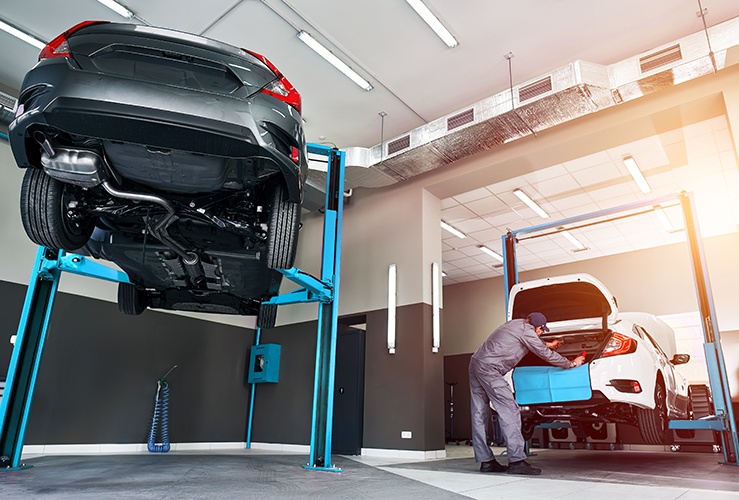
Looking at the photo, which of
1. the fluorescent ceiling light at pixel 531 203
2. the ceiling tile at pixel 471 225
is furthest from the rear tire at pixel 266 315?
the ceiling tile at pixel 471 225

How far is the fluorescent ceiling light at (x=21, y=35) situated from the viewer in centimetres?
592

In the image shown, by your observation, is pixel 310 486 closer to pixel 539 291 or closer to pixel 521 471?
pixel 521 471

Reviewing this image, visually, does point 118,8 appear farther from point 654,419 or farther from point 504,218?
point 504,218

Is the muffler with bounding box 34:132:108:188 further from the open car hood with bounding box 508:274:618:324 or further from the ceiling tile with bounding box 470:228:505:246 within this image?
the ceiling tile with bounding box 470:228:505:246

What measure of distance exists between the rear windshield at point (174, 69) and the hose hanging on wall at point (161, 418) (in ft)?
20.8

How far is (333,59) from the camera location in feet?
20.7

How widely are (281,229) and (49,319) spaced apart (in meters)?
2.37

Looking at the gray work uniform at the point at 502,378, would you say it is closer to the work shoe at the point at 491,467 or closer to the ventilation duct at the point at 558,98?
the work shoe at the point at 491,467

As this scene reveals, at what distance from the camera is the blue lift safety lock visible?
444cm

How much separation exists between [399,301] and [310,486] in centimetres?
493

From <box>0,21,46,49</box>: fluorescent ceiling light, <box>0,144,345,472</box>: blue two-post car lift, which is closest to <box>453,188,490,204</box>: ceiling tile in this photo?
<box>0,144,345,472</box>: blue two-post car lift

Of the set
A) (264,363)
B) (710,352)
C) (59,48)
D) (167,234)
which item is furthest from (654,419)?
(264,363)

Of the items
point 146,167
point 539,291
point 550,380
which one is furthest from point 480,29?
point 146,167

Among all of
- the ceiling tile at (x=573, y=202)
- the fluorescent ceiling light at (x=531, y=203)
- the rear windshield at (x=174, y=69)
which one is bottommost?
the rear windshield at (x=174, y=69)
